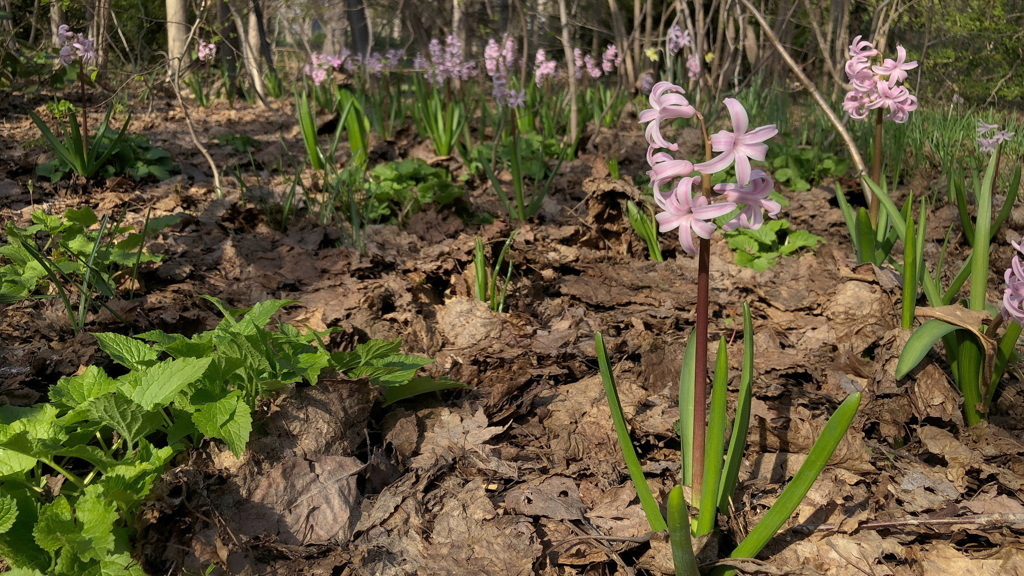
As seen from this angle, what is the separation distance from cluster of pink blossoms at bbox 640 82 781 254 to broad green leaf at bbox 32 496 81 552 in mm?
1199

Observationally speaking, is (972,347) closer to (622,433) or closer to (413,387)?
(622,433)

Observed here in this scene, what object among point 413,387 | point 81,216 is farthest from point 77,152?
point 413,387

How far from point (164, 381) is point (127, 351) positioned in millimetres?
251

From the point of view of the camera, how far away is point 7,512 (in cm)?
128

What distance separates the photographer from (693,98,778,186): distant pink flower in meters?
1.17

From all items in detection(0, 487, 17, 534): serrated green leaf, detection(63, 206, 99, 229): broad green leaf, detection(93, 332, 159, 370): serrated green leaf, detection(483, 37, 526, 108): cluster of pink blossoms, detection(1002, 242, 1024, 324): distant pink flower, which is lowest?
detection(0, 487, 17, 534): serrated green leaf

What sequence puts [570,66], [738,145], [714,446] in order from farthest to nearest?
[570,66] → [714,446] → [738,145]

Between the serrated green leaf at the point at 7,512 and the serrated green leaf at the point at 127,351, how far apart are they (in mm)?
446

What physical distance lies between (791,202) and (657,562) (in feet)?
9.54

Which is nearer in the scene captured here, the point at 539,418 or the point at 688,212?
the point at 688,212

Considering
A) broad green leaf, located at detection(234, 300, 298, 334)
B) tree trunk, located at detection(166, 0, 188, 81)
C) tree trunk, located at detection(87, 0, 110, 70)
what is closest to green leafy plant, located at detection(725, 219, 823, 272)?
broad green leaf, located at detection(234, 300, 298, 334)

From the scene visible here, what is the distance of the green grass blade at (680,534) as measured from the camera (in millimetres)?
1221

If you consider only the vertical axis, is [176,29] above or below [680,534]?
above

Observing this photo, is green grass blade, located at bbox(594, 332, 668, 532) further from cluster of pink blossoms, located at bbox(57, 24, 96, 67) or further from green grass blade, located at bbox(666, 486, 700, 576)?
cluster of pink blossoms, located at bbox(57, 24, 96, 67)
